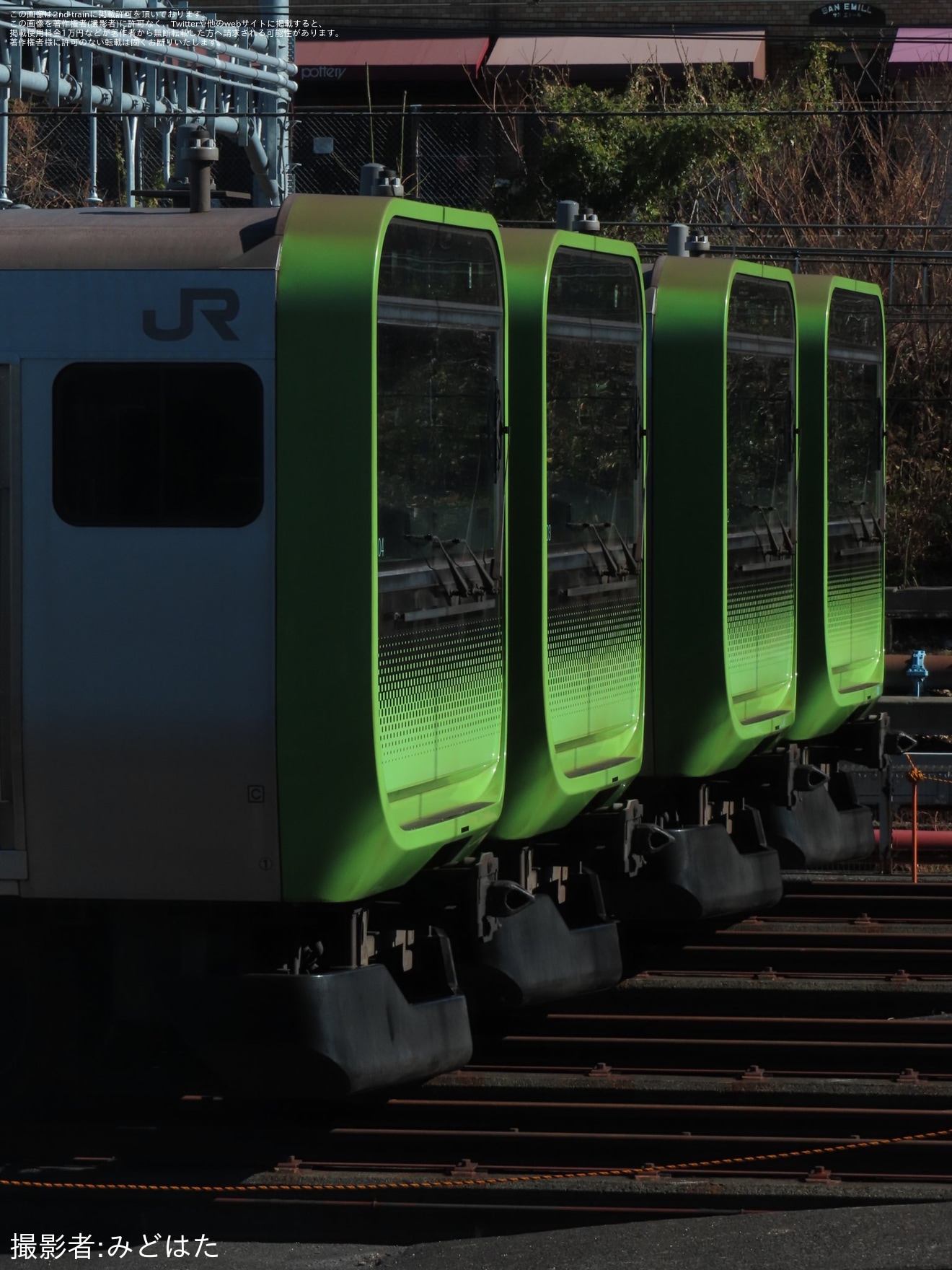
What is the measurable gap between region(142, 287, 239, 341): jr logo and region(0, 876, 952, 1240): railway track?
2.30 metres

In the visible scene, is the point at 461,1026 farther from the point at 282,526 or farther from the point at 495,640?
the point at 282,526

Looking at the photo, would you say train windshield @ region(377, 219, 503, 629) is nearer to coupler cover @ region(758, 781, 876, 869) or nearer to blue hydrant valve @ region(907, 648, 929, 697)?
coupler cover @ region(758, 781, 876, 869)

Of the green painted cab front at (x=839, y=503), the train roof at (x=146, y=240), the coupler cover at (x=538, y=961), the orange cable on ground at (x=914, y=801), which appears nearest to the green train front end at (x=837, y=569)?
the green painted cab front at (x=839, y=503)

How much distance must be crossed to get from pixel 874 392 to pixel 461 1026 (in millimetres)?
5468

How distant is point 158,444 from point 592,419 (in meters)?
2.23

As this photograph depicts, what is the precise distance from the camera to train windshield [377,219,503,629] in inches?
246

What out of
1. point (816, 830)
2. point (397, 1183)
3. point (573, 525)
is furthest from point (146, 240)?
point (816, 830)

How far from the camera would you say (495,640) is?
6.91 m

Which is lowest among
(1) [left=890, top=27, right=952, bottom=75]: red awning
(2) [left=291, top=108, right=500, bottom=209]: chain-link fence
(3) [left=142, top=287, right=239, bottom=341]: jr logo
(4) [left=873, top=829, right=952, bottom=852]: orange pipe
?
(4) [left=873, top=829, right=952, bottom=852]: orange pipe

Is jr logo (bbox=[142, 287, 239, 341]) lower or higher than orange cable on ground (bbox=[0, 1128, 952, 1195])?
higher

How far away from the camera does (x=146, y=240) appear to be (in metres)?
6.37

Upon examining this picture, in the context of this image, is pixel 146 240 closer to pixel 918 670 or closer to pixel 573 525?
pixel 573 525

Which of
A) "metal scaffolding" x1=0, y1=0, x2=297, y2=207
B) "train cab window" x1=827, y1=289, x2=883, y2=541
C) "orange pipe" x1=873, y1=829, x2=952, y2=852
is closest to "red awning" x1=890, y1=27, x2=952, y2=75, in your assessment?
"metal scaffolding" x1=0, y1=0, x2=297, y2=207

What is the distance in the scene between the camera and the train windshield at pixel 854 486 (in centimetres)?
1020
